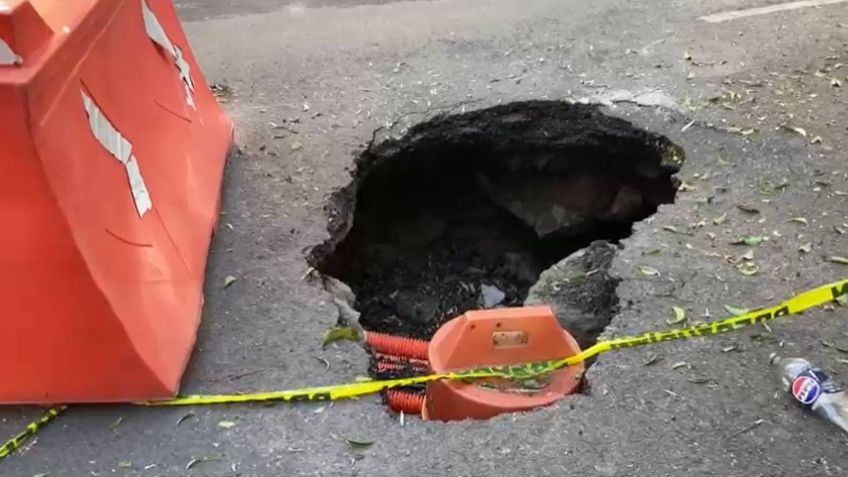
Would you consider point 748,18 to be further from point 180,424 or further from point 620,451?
point 180,424

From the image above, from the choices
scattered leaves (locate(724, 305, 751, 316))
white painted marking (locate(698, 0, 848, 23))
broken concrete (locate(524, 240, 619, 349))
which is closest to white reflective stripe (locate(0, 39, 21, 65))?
broken concrete (locate(524, 240, 619, 349))

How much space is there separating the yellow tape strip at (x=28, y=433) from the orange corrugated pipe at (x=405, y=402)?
1127 millimetres

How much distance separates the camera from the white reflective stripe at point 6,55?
2686 mm

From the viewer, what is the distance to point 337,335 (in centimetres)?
344

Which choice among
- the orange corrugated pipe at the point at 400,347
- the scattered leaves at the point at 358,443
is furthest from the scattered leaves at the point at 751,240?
the scattered leaves at the point at 358,443

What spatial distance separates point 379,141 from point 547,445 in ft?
7.31

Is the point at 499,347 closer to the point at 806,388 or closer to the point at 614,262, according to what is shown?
the point at 614,262

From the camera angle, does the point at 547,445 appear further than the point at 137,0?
No

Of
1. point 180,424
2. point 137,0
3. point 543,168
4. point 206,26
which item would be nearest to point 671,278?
point 543,168

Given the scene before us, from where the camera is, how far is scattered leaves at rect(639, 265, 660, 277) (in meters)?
Result: 3.64

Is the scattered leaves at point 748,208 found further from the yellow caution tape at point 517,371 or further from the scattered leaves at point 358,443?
the scattered leaves at point 358,443

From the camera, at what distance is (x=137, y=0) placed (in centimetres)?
389

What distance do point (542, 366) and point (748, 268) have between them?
1.01 meters

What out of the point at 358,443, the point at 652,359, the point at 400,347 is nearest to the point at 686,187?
the point at 652,359
